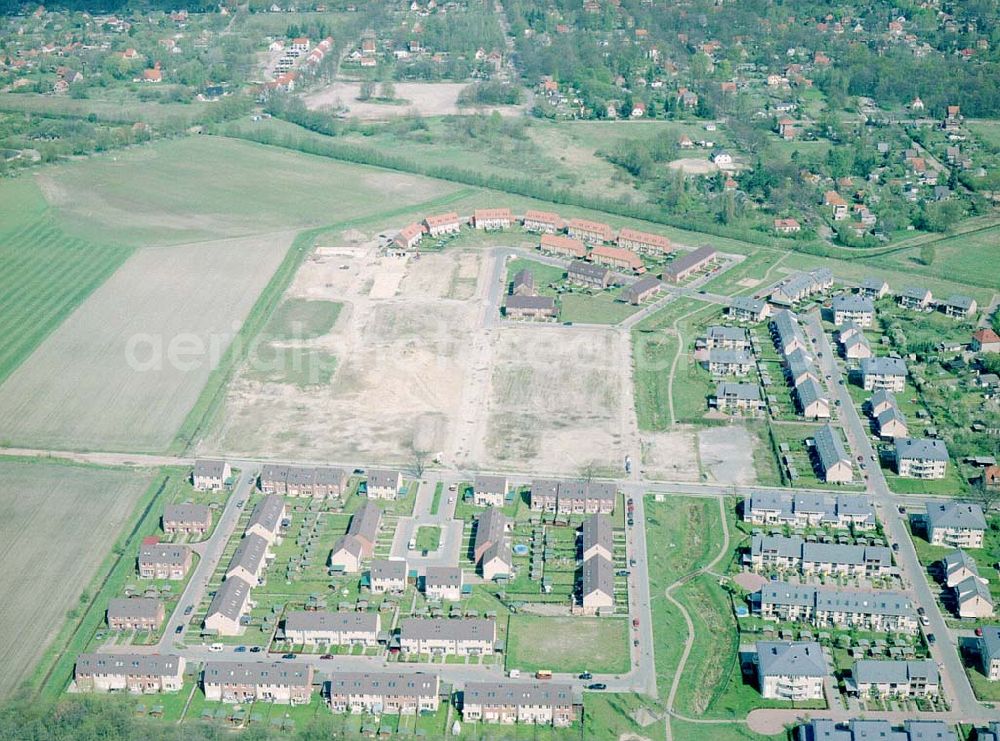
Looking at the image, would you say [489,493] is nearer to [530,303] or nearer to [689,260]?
[530,303]

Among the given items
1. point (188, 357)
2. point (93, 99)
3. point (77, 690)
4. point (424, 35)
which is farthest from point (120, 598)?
point (424, 35)

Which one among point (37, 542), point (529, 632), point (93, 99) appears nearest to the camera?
point (529, 632)

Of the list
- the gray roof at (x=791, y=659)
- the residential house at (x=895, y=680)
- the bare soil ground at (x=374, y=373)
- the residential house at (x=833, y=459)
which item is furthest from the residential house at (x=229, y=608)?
the residential house at (x=833, y=459)

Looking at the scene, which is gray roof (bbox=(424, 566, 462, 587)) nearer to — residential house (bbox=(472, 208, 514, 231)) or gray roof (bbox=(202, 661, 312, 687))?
gray roof (bbox=(202, 661, 312, 687))

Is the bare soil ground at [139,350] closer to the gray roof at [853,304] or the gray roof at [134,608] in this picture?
the gray roof at [134,608]

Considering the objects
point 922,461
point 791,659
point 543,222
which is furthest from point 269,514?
point 543,222

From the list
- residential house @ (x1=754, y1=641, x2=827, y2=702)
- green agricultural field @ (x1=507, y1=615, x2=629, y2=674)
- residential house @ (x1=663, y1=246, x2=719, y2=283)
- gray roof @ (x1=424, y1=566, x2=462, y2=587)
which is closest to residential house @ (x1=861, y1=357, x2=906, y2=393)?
residential house @ (x1=663, y1=246, x2=719, y2=283)

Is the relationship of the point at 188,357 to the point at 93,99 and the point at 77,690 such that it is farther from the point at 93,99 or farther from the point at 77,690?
the point at 93,99
